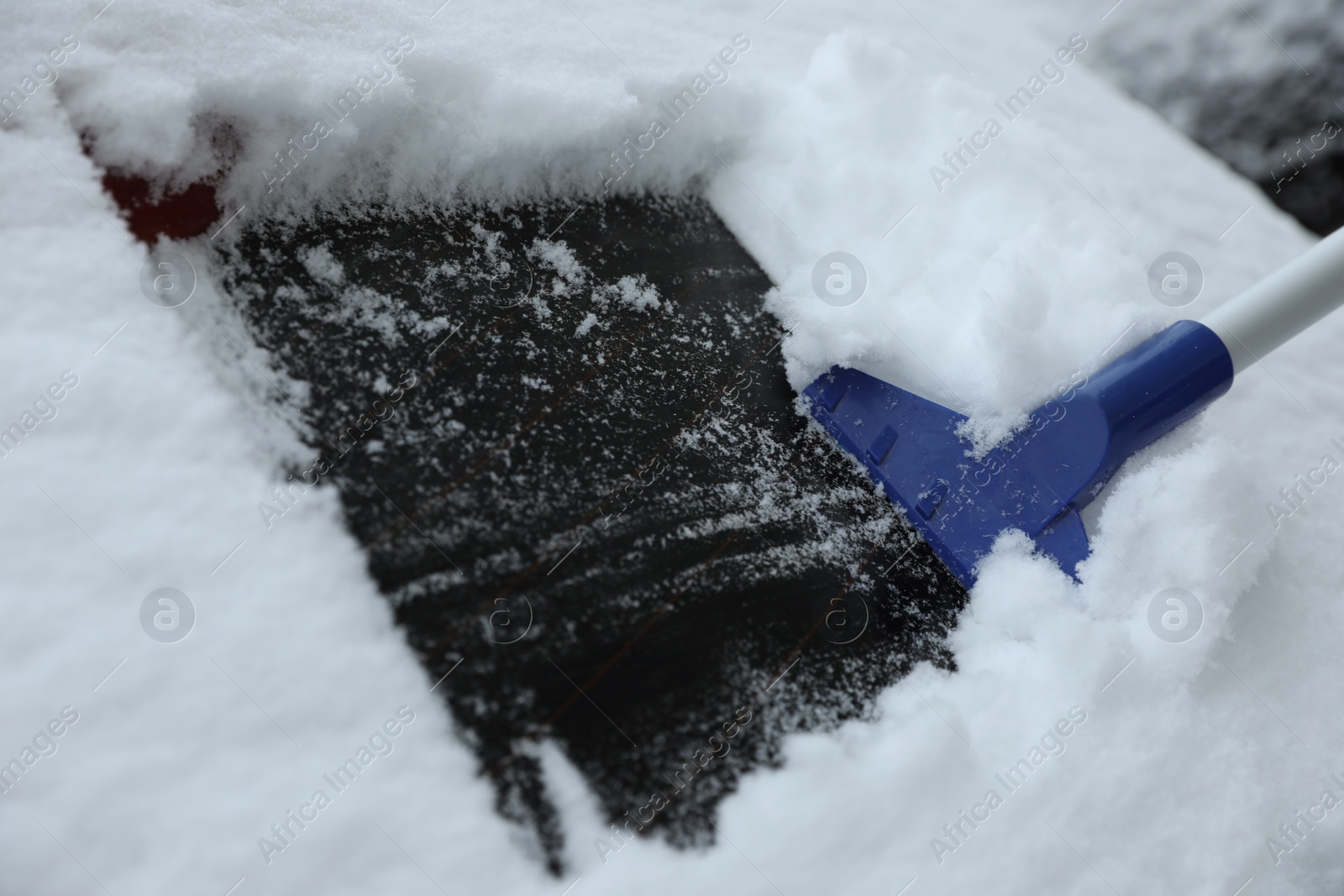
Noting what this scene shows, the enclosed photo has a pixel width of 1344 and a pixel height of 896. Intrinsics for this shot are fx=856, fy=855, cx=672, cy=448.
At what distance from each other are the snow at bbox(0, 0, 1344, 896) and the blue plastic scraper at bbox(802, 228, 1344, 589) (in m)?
0.04

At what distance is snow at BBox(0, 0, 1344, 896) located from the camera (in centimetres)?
87

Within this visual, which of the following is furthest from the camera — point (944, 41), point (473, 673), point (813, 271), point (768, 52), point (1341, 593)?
point (944, 41)

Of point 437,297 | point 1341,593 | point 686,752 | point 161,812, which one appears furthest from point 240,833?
point 1341,593

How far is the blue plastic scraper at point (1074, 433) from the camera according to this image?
1.26 meters

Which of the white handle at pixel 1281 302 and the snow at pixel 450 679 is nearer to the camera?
the snow at pixel 450 679

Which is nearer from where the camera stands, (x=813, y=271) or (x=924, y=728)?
(x=924, y=728)

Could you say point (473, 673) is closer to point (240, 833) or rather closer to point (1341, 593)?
point (240, 833)

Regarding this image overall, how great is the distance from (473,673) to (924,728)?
552mm

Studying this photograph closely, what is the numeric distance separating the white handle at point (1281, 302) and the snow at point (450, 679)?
98 mm

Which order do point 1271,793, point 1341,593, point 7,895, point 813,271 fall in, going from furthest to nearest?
point 813,271, point 1341,593, point 1271,793, point 7,895

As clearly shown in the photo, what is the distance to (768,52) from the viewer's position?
1896mm

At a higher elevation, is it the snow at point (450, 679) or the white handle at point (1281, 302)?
the white handle at point (1281, 302)

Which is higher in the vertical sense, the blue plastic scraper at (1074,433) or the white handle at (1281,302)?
the white handle at (1281,302)

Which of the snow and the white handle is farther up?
the white handle
